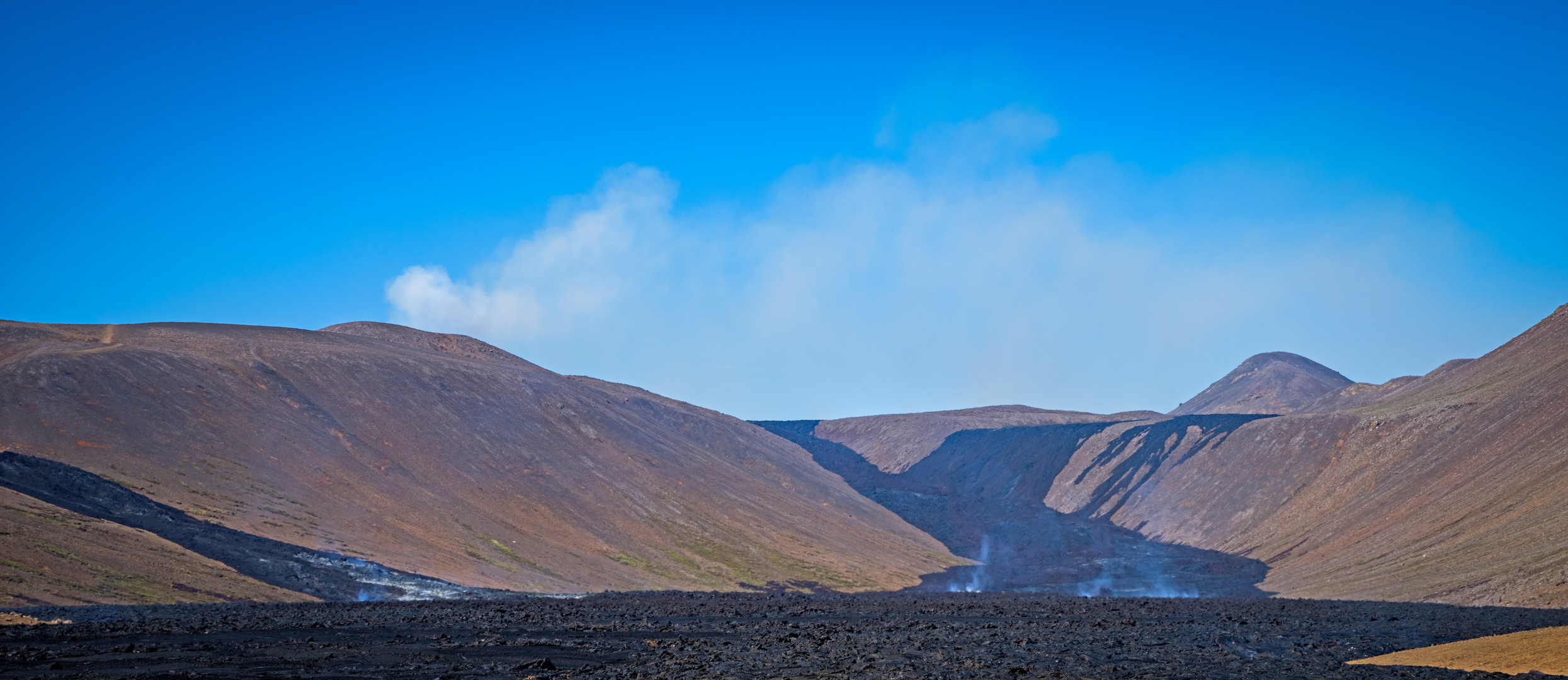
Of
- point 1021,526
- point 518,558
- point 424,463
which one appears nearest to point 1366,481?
point 1021,526

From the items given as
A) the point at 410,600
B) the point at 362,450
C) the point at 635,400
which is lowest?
the point at 410,600

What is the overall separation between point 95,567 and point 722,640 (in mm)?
27458

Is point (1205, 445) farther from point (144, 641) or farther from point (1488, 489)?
point (144, 641)

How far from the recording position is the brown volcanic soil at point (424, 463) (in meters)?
60.4

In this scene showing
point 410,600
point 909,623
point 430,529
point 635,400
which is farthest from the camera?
point 635,400

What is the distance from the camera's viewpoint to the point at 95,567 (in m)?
41.3

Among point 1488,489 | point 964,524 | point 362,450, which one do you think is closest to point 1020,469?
point 964,524

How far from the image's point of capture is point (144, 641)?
27219 mm

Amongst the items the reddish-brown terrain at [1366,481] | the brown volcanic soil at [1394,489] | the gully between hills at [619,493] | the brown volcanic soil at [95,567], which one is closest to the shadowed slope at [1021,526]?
the gully between hills at [619,493]

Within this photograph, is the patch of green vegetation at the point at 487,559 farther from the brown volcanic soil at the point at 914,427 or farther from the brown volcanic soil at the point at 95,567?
the brown volcanic soil at the point at 914,427

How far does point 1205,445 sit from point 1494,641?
89.8 meters

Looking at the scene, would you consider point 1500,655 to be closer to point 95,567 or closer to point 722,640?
point 722,640

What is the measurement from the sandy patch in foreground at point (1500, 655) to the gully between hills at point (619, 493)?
23.8 m

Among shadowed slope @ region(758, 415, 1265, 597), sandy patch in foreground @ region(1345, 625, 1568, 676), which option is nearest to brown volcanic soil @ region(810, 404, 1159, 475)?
shadowed slope @ region(758, 415, 1265, 597)
